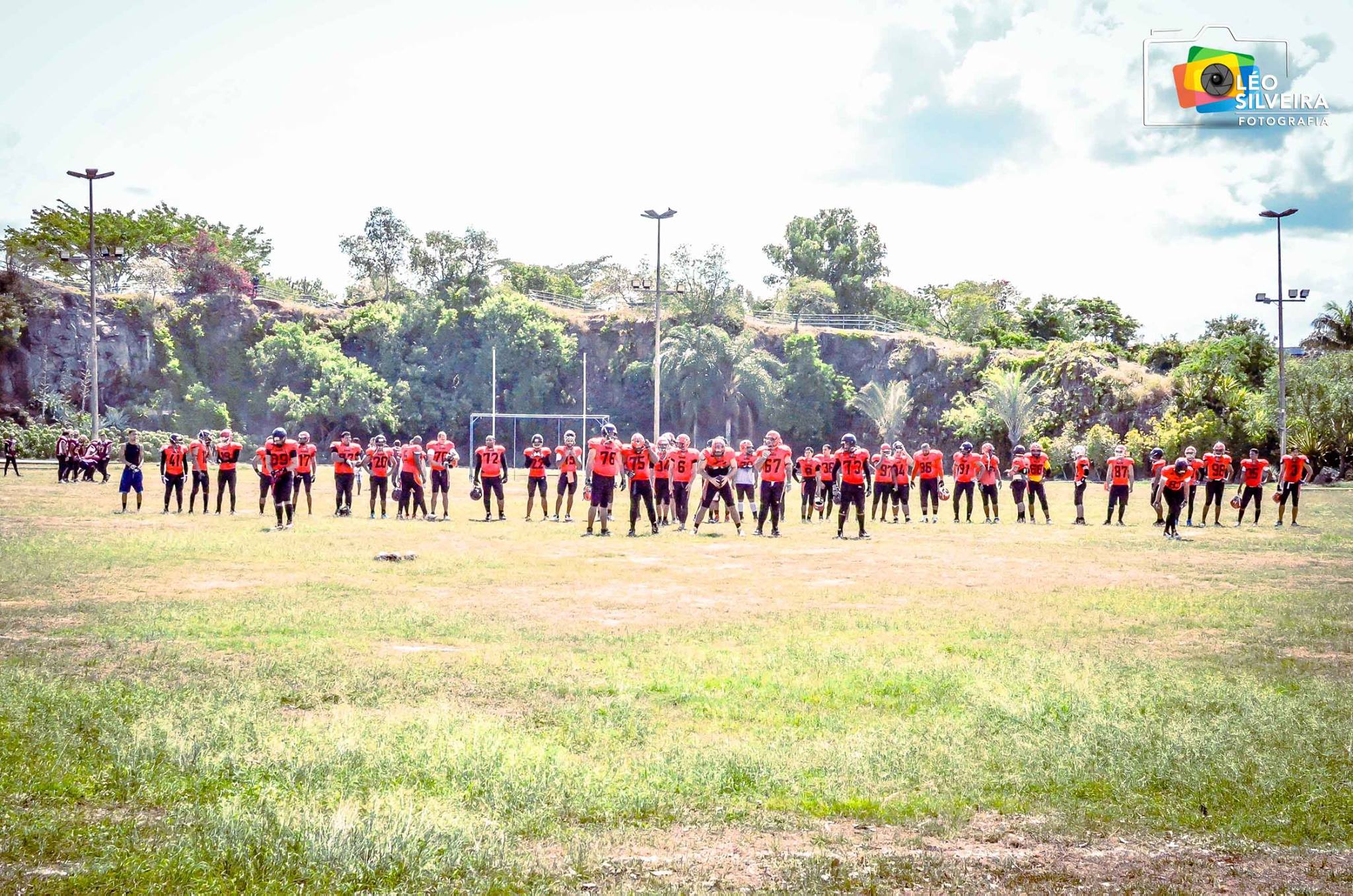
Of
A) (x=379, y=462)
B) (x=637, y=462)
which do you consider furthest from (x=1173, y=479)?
(x=379, y=462)

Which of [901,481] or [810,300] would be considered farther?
[810,300]

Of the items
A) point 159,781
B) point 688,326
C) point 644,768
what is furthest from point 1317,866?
point 688,326

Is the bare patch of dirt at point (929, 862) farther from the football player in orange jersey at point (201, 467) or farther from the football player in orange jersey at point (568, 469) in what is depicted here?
the football player in orange jersey at point (201, 467)

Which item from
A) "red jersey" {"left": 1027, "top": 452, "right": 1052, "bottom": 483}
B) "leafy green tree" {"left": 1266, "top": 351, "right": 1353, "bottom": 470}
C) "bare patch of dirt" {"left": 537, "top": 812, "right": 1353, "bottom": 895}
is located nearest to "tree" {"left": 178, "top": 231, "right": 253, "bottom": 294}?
"red jersey" {"left": 1027, "top": 452, "right": 1052, "bottom": 483}

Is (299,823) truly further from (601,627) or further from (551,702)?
(601,627)

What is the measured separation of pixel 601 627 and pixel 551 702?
319cm

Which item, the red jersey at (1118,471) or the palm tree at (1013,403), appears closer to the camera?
the red jersey at (1118,471)

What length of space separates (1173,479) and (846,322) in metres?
56.0

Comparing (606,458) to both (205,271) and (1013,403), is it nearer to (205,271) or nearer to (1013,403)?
(1013,403)

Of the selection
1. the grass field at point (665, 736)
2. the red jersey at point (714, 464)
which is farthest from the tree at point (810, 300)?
the grass field at point (665, 736)

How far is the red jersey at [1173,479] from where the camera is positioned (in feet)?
74.2

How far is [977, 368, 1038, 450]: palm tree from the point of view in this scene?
6256 centimetres

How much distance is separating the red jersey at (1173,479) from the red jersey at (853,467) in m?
6.41

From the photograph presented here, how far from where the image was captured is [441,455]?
25234 millimetres
